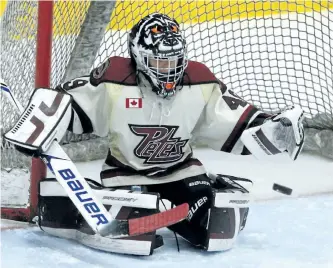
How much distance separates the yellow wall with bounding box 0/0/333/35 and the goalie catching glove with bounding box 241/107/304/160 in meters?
0.93

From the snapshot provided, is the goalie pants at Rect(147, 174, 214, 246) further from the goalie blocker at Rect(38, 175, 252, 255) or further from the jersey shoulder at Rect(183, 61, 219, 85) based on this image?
the jersey shoulder at Rect(183, 61, 219, 85)

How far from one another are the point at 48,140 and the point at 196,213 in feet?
1.39

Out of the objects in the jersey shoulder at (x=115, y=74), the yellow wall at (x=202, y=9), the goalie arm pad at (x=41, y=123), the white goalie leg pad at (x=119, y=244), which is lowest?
the white goalie leg pad at (x=119, y=244)

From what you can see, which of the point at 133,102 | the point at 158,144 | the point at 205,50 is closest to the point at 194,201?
the point at 158,144

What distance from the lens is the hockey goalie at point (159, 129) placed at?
183 cm

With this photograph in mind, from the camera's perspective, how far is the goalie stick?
169cm

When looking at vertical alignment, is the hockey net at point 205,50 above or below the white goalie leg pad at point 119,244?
above

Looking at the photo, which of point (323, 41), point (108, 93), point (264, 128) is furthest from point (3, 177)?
point (323, 41)

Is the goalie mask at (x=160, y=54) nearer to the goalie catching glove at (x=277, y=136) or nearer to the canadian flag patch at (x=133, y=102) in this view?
the canadian flag patch at (x=133, y=102)

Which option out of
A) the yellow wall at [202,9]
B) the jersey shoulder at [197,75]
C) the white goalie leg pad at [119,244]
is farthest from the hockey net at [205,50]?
the jersey shoulder at [197,75]

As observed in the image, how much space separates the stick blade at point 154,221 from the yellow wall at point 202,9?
111 cm

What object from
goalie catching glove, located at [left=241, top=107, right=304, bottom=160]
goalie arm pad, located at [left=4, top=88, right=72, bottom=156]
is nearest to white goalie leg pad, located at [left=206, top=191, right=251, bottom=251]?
goalie catching glove, located at [left=241, top=107, right=304, bottom=160]

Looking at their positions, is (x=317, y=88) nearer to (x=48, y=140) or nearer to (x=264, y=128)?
(x=264, y=128)

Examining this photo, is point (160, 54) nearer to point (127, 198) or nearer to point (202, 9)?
point (127, 198)
